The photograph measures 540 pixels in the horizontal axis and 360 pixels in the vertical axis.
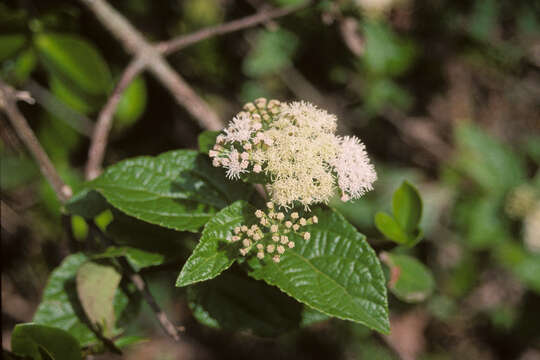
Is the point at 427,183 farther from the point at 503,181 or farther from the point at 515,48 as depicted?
the point at 515,48

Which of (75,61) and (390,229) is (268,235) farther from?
(75,61)

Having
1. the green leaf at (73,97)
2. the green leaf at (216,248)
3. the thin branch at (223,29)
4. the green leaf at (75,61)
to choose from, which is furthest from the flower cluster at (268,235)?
the green leaf at (73,97)

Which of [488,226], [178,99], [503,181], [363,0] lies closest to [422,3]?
[363,0]

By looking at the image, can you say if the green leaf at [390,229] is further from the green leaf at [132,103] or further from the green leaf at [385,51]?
the green leaf at [132,103]

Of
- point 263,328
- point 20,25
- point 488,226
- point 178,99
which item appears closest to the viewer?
point 263,328

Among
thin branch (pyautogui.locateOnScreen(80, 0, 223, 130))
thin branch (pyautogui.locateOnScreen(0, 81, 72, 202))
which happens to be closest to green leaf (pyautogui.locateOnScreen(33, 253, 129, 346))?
thin branch (pyautogui.locateOnScreen(0, 81, 72, 202))
